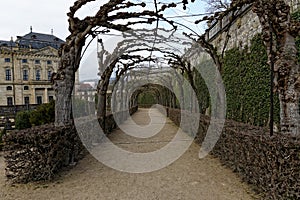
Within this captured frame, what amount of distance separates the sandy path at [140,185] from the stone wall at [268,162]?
20cm

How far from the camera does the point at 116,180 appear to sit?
3621mm

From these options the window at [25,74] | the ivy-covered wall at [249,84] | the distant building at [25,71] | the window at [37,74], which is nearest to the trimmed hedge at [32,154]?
the ivy-covered wall at [249,84]

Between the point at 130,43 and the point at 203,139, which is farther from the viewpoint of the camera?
the point at 130,43

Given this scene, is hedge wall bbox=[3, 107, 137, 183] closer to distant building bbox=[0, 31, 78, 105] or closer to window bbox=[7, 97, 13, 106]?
distant building bbox=[0, 31, 78, 105]

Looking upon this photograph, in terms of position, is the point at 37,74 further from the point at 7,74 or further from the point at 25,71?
the point at 7,74

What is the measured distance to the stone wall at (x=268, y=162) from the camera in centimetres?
240

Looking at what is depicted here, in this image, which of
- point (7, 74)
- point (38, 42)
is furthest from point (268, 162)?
point (38, 42)

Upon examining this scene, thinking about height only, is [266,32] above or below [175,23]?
below

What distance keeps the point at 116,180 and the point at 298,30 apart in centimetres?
294

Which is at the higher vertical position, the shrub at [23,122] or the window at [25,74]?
the window at [25,74]

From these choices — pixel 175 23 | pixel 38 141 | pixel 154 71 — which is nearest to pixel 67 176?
pixel 38 141

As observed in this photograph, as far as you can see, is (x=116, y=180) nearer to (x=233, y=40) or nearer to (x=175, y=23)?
(x=175, y=23)

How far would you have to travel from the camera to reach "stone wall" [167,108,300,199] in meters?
2.40

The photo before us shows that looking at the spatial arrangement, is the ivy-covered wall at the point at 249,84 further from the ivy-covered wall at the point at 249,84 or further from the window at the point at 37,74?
the window at the point at 37,74
